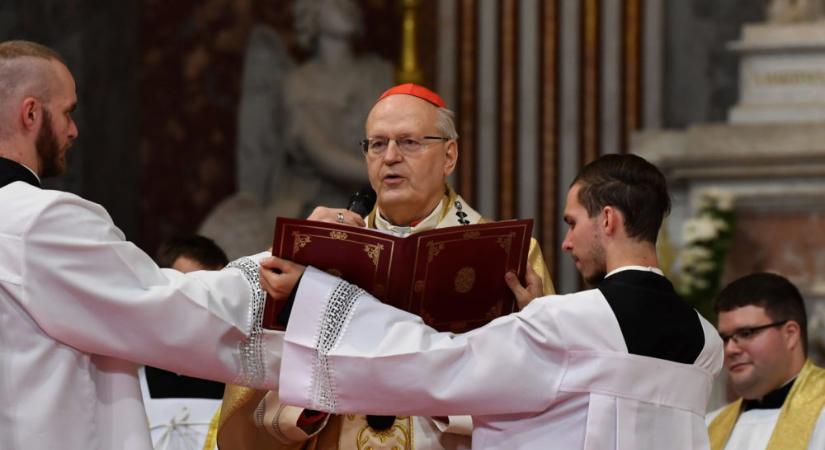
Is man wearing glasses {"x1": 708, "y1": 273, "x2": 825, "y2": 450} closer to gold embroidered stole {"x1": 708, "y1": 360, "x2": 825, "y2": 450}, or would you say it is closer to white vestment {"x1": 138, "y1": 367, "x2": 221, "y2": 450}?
gold embroidered stole {"x1": 708, "y1": 360, "x2": 825, "y2": 450}

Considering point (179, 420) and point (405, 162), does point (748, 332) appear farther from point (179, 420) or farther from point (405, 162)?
point (179, 420)

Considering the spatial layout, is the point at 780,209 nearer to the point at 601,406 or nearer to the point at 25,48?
the point at 601,406

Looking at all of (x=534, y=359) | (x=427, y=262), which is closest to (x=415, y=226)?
(x=427, y=262)

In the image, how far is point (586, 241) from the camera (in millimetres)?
4680

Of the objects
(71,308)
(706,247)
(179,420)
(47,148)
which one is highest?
(47,148)

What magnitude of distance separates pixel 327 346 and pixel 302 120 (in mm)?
5478

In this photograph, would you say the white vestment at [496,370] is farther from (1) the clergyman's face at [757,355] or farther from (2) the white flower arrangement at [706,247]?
(2) the white flower arrangement at [706,247]

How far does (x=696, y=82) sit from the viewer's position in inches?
416

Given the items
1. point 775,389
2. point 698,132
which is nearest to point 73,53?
point 698,132

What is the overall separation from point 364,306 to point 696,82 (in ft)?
21.1

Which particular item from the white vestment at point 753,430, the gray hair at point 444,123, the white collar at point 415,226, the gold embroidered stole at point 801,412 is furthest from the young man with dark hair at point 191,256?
the gold embroidered stole at point 801,412

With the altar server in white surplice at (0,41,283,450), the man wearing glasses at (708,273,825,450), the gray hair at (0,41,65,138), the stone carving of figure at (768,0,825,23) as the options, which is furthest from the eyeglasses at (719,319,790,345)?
the stone carving of figure at (768,0,825,23)

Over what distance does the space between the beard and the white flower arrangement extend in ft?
14.3

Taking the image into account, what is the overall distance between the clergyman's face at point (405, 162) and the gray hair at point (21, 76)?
3.87ft
